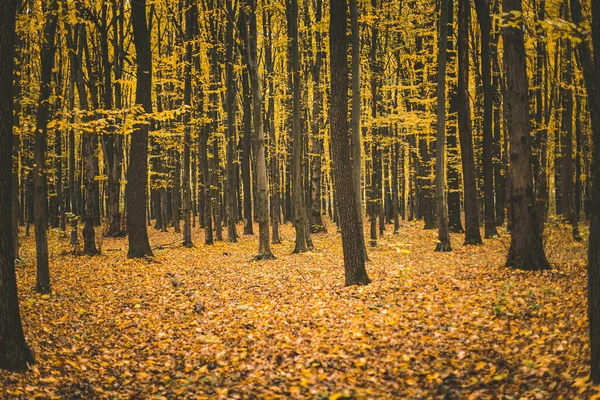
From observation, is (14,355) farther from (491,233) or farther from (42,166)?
(491,233)

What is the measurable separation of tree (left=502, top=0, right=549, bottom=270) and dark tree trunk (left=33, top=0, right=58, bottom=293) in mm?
10796

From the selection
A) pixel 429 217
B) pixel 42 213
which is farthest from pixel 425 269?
pixel 429 217

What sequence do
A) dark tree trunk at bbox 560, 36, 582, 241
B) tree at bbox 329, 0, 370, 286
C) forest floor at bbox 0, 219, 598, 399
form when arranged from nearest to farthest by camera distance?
forest floor at bbox 0, 219, 598, 399
tree at bbox 329, 0, 370, 286
dark tree trunk at bbox 560, 36, 582, 241

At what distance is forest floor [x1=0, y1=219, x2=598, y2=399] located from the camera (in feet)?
17.1

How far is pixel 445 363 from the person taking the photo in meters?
5.53

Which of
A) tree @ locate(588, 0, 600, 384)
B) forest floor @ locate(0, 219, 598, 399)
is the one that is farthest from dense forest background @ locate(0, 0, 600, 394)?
forest floor @ locate(0, 219, 598, 399)

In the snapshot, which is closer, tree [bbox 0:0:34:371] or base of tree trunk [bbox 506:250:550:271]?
tree [bbox 0:0:34:371]

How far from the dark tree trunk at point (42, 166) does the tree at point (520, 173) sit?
35.4ft

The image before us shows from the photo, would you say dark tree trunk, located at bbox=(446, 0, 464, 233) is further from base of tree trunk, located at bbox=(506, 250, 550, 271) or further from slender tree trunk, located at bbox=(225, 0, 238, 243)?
base of tree trunk, located at bbox=(506, 250, 550, 271)

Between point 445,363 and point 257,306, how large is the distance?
14.7 feet

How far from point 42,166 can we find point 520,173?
11.3m

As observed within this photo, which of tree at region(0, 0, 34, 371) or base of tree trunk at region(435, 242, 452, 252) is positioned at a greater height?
tree at region(0, 0, 34, 371)

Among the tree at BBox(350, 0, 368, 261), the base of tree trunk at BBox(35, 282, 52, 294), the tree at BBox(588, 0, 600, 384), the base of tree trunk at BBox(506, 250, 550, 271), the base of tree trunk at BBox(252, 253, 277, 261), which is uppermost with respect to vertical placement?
the tree at BBox(350, 0, 368, 261)

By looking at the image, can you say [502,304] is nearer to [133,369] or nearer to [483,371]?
[483,371]
